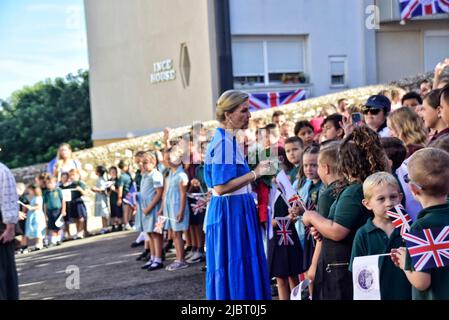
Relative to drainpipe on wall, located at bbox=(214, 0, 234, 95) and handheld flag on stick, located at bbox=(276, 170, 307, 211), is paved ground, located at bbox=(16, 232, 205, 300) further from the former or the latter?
drainpipe on wall, located at bbox=(214, 0, 234, 95)

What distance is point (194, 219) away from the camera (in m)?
7.65

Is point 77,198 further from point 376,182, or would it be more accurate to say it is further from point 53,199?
point 376,182

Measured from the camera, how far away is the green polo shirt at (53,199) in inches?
426

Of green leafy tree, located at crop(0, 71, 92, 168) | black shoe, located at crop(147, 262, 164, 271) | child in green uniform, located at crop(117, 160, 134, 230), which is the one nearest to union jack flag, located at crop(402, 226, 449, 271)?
black shoe, located at crop(147, 262, 164, 271)

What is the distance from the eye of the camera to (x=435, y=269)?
8.36 ft

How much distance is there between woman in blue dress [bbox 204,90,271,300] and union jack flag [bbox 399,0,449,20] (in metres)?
13.4

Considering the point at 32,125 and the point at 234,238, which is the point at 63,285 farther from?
the point at 32,125

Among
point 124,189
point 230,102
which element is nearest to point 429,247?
point 230,102

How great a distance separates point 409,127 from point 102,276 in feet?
15.0

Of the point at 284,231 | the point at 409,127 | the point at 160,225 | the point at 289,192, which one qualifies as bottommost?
the point at 160,225

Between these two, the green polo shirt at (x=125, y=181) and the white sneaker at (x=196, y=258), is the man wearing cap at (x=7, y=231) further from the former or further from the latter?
the green polo shirt at (x=125, y=181)

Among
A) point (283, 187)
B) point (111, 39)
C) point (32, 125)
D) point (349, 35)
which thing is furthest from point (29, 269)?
point (32, 125)

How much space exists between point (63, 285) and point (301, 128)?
3.37 m

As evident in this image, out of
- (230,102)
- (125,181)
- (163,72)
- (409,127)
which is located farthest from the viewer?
(163,72)
